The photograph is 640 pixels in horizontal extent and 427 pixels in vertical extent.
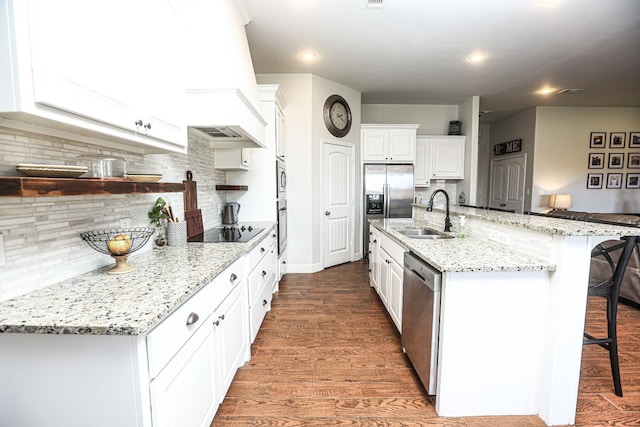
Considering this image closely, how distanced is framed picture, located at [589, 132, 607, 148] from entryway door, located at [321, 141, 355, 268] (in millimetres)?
5110

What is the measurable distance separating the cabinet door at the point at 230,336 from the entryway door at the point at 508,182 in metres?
6.56

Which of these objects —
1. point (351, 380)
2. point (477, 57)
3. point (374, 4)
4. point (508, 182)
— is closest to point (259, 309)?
point (351, 380)

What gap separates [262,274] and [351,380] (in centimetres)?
107

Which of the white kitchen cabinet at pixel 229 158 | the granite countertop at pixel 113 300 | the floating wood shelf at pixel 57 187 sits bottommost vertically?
Answer: the granite countertop at pixel 113 300

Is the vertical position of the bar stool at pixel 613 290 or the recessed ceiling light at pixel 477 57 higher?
the recessed ceiling light at pixel 477 57

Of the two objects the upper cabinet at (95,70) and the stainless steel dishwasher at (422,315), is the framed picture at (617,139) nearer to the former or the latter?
the stainless steel dishwasher at (422,315)

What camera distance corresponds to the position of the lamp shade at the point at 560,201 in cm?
554

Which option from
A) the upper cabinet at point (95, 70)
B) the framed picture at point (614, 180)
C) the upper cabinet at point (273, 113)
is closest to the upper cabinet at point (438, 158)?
the upper cabinet at point (273, 113)

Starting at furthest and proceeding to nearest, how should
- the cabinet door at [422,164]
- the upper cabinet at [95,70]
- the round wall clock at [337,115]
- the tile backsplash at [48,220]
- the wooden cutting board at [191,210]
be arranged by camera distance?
the cabinet door at [422,164]
the round wall clock at [337,115]
the wooden cutting board at [191,210]
the tile backsplash at [48,220]
the upper cabinet at [95,70]

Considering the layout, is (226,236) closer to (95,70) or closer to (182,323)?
(182,323)

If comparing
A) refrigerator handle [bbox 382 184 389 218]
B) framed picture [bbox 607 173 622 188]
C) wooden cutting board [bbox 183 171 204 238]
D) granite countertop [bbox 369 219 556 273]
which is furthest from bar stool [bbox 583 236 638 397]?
framed picture [bbox 607 173 622 188]

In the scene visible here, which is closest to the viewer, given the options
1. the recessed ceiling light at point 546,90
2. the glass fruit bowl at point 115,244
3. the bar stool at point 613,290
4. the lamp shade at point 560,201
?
the glass fruit bowl at point 115,244

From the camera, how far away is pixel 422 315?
173cm

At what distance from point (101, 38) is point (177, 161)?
1.28 meters
